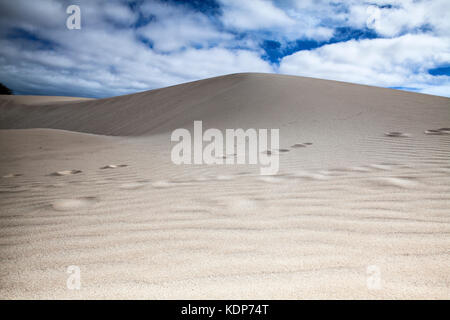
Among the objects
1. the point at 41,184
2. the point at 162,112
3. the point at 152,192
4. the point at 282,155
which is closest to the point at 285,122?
the point at 282,155

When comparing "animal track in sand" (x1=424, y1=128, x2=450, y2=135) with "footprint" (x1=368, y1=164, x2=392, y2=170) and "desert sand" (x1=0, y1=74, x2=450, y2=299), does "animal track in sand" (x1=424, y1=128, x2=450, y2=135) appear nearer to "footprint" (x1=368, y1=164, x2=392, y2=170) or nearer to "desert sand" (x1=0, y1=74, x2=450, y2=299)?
"desert sand" (x1=0, y1=74, x2=450, y2=299)

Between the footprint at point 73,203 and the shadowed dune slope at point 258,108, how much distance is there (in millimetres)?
5767

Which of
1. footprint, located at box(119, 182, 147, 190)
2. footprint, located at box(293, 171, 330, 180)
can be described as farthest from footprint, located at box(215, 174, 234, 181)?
footprint, located at box(119, 182, 147, 190)

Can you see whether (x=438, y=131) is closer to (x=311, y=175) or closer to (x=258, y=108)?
(x=311, y=175)

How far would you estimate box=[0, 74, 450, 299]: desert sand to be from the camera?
3.89 ft

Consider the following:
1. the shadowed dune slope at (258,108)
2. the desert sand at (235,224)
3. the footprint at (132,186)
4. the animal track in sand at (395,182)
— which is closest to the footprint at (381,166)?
the desert sand at (235,224)

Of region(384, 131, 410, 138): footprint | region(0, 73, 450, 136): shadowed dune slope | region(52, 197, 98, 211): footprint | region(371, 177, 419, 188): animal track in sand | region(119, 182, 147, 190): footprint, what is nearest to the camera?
region(52, 197, 98, 211): footprint

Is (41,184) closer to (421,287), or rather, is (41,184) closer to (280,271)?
(280,271)

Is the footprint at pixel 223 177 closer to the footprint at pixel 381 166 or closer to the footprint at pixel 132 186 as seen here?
the footprint at pixel 132 186

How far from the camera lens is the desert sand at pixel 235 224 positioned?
1186mm

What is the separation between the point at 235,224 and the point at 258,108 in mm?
8967

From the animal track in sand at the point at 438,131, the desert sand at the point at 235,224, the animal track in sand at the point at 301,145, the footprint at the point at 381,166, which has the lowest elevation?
the desert sand at the point at 235,224

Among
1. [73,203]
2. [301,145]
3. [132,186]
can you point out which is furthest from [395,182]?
[73,203]

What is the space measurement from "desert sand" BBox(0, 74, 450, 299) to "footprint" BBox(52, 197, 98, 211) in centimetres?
1
